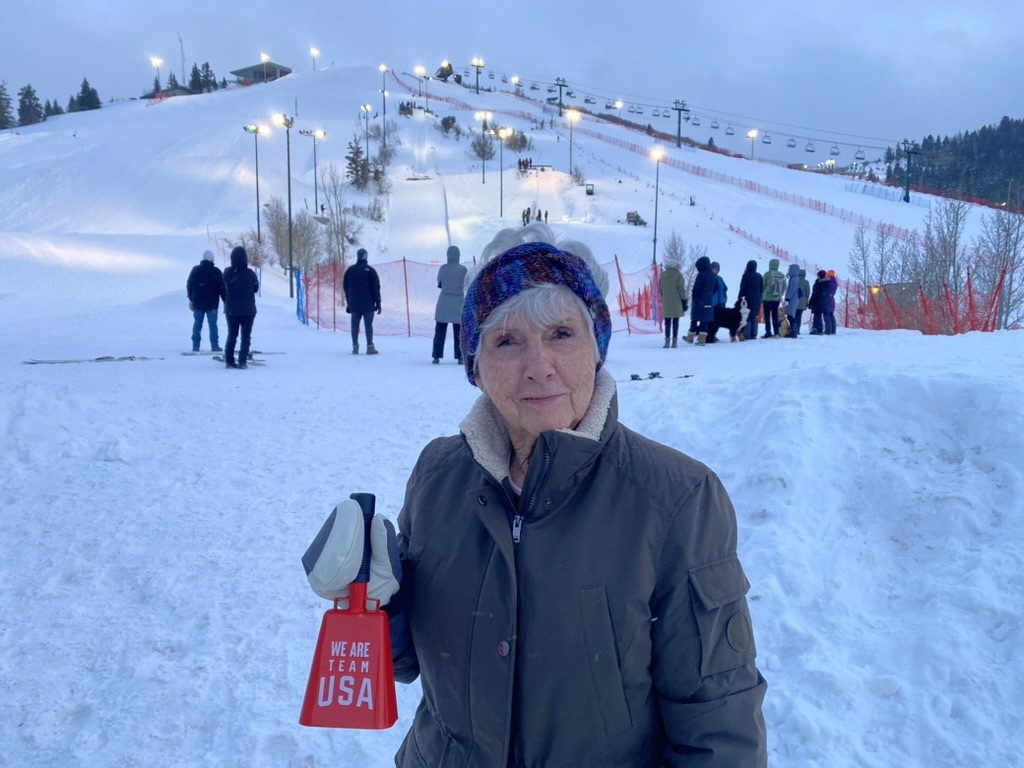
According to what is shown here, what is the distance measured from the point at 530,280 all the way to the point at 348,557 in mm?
686

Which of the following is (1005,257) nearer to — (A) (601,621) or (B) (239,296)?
(B) (239,296)

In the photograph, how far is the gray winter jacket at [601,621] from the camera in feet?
4.23

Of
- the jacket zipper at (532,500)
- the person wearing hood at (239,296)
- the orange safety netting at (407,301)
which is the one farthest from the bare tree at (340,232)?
the jacket zipper at (532,500)

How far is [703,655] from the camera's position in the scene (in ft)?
4.17

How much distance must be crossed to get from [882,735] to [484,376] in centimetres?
256

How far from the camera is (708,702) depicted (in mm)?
1272

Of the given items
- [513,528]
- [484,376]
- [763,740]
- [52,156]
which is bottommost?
[763,740]

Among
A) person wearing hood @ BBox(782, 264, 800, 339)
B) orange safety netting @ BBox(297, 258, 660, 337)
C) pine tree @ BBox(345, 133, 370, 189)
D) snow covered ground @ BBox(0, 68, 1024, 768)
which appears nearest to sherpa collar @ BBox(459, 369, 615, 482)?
snow covered ground @ BBox(0, 68, 1024, 768)

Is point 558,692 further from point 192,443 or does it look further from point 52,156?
point 52,156

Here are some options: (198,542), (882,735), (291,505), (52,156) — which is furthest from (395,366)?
(52,156)

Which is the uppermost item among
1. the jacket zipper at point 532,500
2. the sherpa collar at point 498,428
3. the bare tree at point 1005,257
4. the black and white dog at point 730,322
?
the bare tree at point 1005,257

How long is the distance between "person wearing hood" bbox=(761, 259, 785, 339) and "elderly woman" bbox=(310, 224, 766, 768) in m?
14.0

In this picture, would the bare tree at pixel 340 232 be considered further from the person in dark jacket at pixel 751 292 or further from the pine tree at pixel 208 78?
the pine tree at pixel 208 78

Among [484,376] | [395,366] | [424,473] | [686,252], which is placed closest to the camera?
[484,376]
